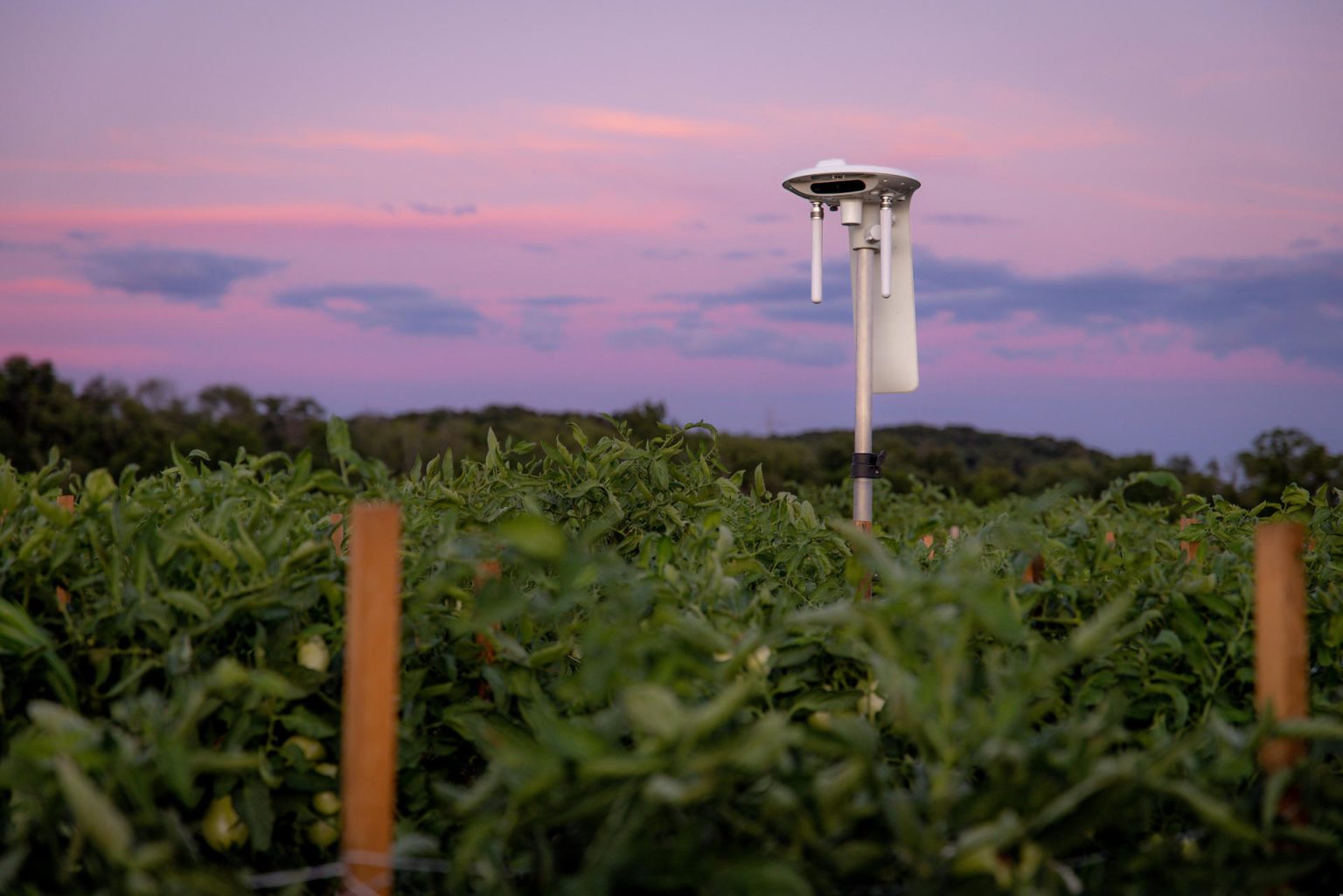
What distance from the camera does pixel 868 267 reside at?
14.2ft

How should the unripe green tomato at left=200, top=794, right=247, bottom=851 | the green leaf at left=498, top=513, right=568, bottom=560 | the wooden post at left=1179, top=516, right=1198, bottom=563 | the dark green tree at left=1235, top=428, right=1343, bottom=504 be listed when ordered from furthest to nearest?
the dark green tree at left=1235, top=428, right=1343, bottom=504 → the wooden post at left=1179, top=516, right=1198, bottom=563 → the unripe green tomato at left=200, top=794, right=247, bottom=851 → the green leaf at left=498, top=513, right=568, bottom=560

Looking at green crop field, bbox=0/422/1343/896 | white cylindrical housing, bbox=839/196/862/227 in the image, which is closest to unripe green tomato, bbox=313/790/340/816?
green crop field, bbox=0/422/1343/896

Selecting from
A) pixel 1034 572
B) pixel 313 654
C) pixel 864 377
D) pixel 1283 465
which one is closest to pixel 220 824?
pixel 313 654

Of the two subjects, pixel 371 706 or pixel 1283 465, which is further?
pixel 1283 465

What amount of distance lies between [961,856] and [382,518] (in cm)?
84

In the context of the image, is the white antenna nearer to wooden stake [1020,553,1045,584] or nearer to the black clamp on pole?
the black clamp on pole

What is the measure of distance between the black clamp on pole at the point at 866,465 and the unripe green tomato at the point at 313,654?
106 inches

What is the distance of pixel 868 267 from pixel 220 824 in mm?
3307

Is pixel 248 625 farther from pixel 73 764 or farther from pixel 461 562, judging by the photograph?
pixel 73 764

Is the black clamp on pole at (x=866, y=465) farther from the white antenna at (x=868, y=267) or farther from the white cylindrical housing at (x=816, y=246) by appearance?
the white cylindrical housing at (x=816, y=246)

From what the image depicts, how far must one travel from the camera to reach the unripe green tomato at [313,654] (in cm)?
177

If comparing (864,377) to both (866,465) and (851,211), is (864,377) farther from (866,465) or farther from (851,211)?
(851,211)

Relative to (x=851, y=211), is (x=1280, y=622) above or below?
below

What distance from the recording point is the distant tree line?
10.3 meters
